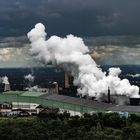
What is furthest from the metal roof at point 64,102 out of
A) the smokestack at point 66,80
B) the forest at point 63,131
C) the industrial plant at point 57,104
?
the forest at point 63,131

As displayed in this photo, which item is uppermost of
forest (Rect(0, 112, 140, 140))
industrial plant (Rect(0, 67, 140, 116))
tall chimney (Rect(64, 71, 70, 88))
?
tall chimney (Rect(64, 71, 70, 88))

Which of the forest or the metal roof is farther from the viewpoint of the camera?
the metal roof

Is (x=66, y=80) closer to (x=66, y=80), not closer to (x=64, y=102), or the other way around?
(x=66, y=80)

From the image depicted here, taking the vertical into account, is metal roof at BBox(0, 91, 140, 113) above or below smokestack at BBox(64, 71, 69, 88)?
below

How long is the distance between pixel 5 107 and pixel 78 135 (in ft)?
116

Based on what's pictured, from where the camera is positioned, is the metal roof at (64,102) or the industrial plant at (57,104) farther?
the industrial plant at (57,104)

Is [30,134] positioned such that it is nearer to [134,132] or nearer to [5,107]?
[134,132]

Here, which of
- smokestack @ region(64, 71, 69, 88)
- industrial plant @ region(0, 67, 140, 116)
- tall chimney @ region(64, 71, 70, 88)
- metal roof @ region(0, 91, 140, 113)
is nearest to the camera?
metal roof @ region(0, 91, 140, 113)

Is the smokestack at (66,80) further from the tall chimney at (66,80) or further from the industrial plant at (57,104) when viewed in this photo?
the industrial plant at (57,104)

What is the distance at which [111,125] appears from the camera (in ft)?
169

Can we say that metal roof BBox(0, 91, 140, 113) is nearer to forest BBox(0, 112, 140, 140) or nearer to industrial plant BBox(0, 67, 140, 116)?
industrial plant BBox(0, 67, 140, 116)

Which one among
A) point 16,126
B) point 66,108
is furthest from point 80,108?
point 16,126

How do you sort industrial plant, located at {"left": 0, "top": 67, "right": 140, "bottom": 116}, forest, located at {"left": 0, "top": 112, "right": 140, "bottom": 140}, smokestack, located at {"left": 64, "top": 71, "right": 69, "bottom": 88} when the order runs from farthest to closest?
smokestack, located at {"left": 64, "top": 71, "right": 69, "bottom": 88} → industrial plant, located at {"left": 0, "top": 67, "right": 140, "bottom": 116} → forest, located at {"left": 0, "top": 112, "right": 140, "bottom": 140}

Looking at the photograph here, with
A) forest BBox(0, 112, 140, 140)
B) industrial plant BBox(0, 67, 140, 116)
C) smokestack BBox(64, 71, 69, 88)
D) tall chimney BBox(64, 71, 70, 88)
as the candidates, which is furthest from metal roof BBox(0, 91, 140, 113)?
forest BBox(0, 112, 140, 140)
